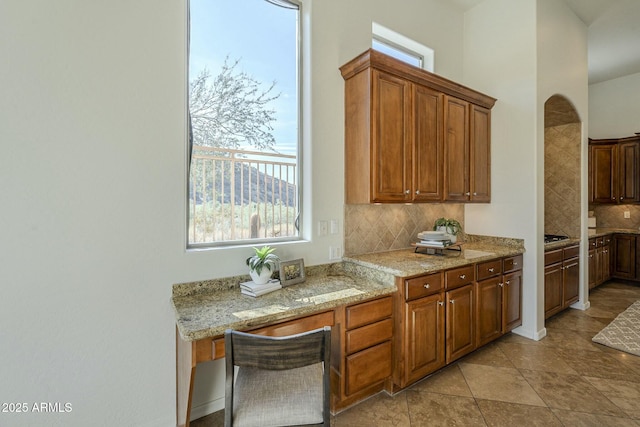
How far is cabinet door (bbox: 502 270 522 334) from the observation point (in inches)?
114

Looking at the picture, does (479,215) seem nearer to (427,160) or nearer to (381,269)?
(427,160)

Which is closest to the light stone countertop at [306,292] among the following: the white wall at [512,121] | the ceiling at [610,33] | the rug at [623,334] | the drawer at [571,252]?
the white wall at [512,121]

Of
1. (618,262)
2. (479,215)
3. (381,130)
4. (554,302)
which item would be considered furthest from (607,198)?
(381,130)

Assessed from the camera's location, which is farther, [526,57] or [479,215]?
[479,215]

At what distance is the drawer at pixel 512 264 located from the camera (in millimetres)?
2895

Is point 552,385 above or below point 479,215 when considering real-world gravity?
below

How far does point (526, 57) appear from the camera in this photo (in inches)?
121

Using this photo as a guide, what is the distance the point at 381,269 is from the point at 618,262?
17.5 feet

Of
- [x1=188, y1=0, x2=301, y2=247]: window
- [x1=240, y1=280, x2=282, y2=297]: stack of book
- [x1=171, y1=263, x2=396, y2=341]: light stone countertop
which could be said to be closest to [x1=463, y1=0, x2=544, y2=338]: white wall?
[x1=171, y1=263, x2=396, y2=341]: light stone countertop

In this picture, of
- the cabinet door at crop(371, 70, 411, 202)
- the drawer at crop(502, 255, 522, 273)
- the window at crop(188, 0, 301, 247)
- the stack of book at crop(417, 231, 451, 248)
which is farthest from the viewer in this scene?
the drawer at crop(502, 255, 522, 273)

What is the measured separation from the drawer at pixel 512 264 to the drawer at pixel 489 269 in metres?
0.09

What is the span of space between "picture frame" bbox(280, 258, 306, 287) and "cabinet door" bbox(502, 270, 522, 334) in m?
2.02

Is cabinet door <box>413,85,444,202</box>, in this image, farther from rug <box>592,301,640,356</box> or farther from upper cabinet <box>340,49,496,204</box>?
rug <box>592,301,640,356</box>

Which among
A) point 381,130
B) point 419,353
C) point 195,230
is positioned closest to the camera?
point 195,230
